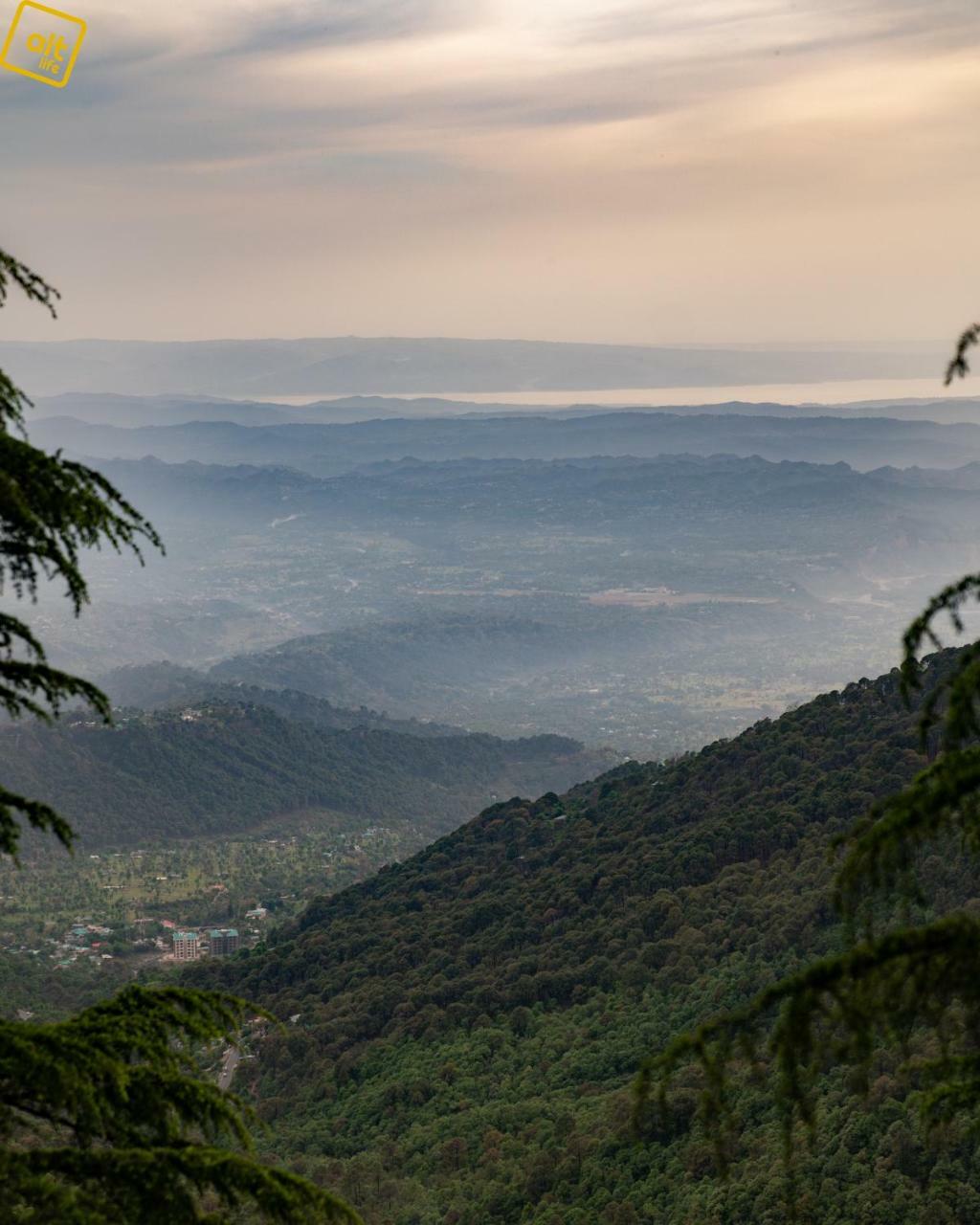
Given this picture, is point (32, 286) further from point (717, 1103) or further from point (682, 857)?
point (682, 857)

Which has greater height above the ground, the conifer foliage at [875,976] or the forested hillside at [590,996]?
the conifer foliage at [875,976]

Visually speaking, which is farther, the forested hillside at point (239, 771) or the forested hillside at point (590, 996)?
the forested hillside at point (239, 771)

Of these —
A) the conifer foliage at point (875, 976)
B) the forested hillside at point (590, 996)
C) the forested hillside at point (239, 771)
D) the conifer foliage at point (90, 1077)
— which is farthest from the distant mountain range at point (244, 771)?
the conifer foliage at point (875, 976)

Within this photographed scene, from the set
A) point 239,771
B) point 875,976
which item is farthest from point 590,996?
point 239,771

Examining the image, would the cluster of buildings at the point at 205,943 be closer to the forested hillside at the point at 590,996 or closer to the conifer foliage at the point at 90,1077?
the forested hillside at the point at 590,996

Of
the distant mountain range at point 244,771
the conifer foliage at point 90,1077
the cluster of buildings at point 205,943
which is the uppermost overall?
the conifer foliage at point 90,1077

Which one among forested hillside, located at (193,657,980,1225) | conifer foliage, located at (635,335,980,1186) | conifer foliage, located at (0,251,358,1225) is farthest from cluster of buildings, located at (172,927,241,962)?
conifer foliage, located at (635,335,980,1186)

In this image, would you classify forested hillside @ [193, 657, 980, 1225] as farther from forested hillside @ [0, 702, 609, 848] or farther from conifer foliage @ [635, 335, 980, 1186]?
forested hillside @ [0, 702, 609, 848]
